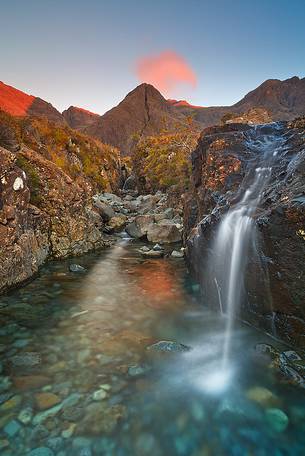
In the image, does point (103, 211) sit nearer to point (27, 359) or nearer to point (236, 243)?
point (236, 243)

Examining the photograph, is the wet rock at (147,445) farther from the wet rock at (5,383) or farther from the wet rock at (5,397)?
the wet rock at (5,383)

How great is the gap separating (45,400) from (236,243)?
4292 millimetres

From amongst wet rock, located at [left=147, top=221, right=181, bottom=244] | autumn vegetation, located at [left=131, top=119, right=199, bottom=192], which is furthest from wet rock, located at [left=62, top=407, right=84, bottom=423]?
autumn vegetation, located at [left=131, top=119, right=199, bottom=192]

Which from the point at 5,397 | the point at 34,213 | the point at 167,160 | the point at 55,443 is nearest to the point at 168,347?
the point at 55,443

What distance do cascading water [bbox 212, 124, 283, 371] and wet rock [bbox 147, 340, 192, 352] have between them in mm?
656

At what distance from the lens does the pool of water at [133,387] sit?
313cm

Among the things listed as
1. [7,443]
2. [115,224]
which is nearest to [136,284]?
[7,443]

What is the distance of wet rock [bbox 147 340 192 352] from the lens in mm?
4930

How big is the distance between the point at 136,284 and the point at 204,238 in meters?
2.49

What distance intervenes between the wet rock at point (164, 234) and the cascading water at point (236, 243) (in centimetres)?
724

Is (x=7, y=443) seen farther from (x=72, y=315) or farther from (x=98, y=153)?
(x=98, y=153)

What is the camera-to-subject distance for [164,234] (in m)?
14.9

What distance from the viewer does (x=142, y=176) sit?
3641 cm

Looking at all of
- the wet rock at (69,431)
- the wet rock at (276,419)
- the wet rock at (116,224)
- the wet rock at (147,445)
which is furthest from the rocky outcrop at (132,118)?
the wet rock at (147,445)
